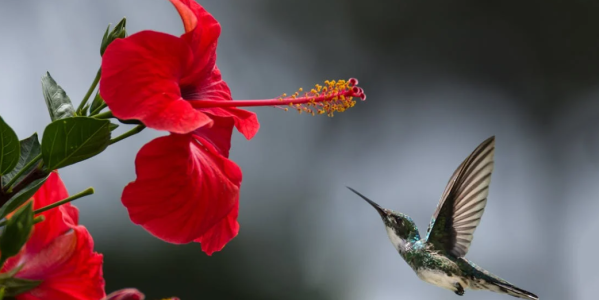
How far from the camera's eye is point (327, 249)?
15.9ft

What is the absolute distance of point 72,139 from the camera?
0.61 meters

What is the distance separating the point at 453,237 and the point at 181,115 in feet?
3.91

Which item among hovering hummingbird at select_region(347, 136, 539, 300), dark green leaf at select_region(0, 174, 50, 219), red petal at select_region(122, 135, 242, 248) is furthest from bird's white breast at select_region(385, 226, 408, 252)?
dark green leaf at select_region(0, 174, 50, 219)

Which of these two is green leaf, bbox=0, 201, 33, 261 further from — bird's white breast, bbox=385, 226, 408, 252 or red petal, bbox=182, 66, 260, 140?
bird's white breast, bbox=385, 226, 408, 252

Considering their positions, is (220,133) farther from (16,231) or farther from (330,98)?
(16,231)

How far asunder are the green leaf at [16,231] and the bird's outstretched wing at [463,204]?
1103mm

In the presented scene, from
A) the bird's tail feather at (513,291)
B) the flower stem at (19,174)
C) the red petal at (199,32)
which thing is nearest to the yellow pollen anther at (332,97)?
the red petal at (199,32)

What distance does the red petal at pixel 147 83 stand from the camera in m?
0.65

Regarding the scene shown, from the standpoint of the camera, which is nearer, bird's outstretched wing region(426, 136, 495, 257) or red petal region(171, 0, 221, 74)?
red petal region(171, 0, 221, 74)

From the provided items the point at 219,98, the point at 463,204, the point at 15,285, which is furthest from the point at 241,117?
the point at 463,204

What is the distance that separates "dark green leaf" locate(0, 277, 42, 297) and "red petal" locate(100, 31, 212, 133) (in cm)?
18

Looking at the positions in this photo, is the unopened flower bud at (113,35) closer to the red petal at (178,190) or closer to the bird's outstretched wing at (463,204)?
the red petal at (178,190)

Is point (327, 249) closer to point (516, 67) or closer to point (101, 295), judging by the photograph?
point (516, 67)

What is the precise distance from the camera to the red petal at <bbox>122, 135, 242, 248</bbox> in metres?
0.69
